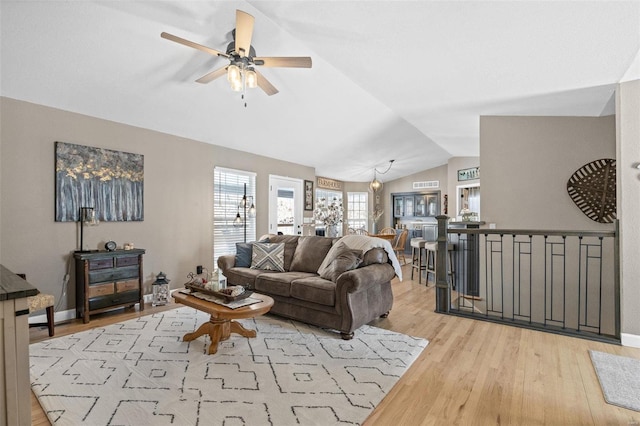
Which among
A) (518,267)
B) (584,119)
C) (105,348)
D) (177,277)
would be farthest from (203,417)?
(584,119)

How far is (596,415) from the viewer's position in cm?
196

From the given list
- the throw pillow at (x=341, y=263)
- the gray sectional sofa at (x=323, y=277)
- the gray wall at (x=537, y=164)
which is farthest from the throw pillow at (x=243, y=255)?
the gray wall at (x=537, y=164)

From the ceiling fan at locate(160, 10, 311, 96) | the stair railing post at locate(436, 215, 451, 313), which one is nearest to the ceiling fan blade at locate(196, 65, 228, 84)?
the ceiling fan at locate(160, 10, 311, 96)

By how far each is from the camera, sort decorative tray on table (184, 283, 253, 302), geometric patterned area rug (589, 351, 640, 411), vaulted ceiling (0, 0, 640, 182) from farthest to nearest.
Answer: decorative tray on table (184, 283, 253, 302), vaulted ceiling (0, 0, 640, 182), geometric patterned area rug (589, 351, 640, 411)

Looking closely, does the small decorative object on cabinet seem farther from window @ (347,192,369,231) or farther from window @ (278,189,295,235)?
window @ (347,192,369,231)

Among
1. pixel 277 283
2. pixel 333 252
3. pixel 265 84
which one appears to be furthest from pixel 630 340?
pixel 265 84

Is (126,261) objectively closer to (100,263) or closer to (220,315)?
(100,263)

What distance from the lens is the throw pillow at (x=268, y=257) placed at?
420 cm

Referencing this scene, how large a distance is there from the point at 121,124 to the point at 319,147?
10.9 feet

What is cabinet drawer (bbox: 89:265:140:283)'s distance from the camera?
3.68 meters

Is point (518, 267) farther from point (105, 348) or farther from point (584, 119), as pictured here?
point (105, 348)

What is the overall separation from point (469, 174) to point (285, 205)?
4.51 meters

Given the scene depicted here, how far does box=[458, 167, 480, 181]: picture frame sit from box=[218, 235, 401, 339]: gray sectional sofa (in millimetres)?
4797

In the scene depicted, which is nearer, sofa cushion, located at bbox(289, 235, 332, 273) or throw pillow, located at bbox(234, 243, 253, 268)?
sofa cushion, located at bbox(289, 235, 332, 273)
